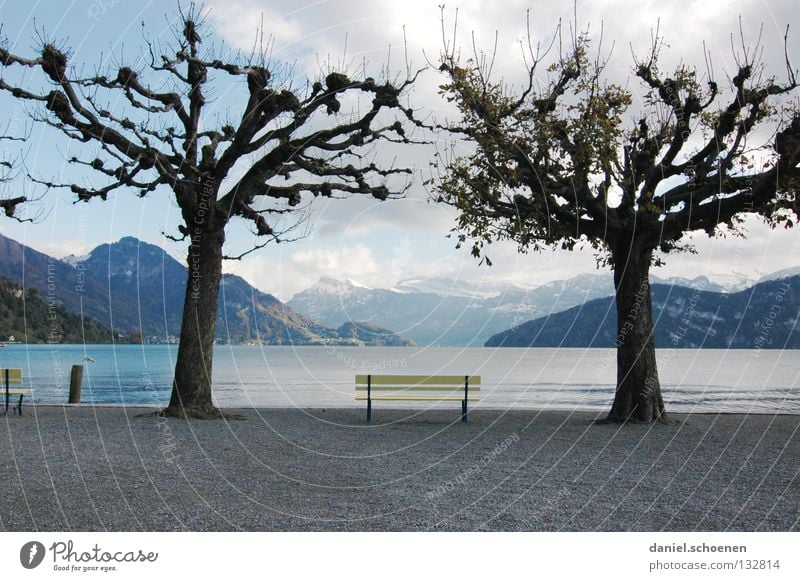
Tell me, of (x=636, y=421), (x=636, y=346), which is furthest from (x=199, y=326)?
(x=636, y=421)

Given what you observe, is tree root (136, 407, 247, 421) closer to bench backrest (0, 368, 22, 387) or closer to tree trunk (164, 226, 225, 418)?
tree trunk (164, 226, 225, 418)

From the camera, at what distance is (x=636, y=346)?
893 inches

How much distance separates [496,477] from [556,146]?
38.7 feet

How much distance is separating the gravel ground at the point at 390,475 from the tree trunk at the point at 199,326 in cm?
155

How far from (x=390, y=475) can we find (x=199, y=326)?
37.2 ft

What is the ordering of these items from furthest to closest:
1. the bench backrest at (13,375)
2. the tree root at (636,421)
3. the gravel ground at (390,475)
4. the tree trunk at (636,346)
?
the bench backrest at (13,375) < the tree trunk at (636,346) < the tree root at (636,421) < the gravel ground at (390,475)

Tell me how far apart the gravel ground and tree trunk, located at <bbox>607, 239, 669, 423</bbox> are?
48.8 inches

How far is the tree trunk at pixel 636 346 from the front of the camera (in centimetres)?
2252

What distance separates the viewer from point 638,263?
22.8 meters

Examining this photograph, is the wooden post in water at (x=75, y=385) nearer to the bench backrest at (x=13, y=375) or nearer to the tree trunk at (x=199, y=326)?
the bench backrest at (x=13, y=375)

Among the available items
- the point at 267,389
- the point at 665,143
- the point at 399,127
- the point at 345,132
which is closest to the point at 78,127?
the point at 345,132

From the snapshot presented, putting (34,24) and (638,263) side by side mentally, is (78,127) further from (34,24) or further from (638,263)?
(638,263)

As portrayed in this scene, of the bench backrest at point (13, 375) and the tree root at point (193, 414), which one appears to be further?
the bench backrest at point (13, 375)

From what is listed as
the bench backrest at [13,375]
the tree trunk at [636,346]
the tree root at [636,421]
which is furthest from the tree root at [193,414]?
the tree trunk at [636,346]
